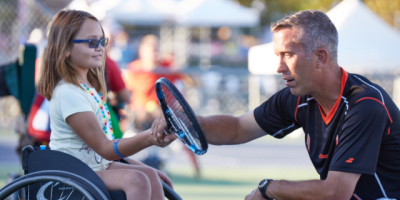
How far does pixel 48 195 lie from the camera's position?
7.30 feet

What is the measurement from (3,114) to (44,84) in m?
5.93

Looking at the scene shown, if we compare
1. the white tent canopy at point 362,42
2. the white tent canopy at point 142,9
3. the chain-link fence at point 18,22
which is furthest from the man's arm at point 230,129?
the white tent canopy at point 142,9

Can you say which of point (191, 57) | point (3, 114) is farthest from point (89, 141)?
point (191, 57)

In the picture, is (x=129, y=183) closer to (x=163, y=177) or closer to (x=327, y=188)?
(x=163, y=177)

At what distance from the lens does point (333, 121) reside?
2361 millimetres

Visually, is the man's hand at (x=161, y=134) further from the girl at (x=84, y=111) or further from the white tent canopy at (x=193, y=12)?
the white tent canopy at (x=193, y=12)

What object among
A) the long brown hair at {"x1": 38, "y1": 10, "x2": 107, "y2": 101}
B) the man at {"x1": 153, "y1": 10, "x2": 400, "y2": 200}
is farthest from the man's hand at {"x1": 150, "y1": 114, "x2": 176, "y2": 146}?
the long brown hair at {"x1": 38, "y1": 10, "x2": 107, "y2": 101}

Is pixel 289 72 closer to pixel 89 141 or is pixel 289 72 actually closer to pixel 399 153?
pixel 399 153

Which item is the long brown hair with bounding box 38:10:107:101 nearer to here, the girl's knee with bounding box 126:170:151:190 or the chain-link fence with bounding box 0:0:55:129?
the girl's knee with bounding box 126:170:151:190

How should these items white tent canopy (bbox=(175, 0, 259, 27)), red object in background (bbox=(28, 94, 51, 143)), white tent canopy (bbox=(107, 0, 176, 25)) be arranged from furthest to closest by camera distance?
white tent canopy (bbox=(175, 0, 259, 27)), white tent canopy (bbox=(107, 0, 176, 25)), red object in background (bbox=(28, 94, 51, 143))

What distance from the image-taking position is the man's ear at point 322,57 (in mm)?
2361

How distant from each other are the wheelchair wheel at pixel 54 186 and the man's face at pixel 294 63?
44.8 inches

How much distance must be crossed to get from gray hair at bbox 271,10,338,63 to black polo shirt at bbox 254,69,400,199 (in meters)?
0.20

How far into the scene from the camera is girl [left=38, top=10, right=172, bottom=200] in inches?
88.1
